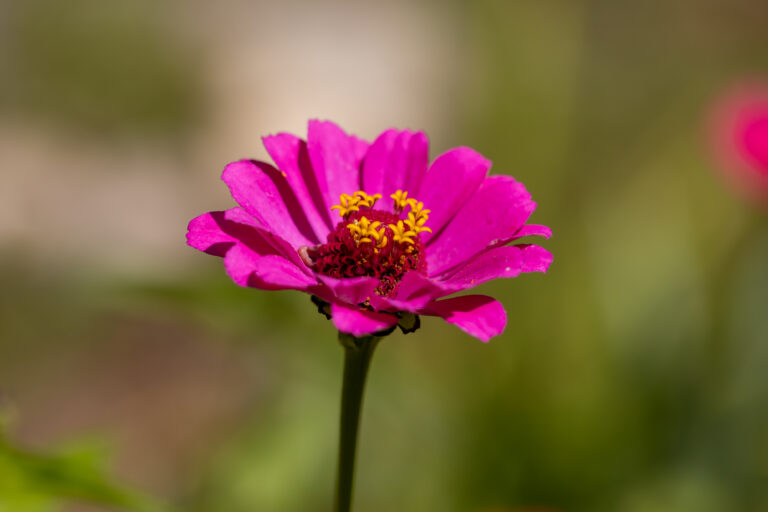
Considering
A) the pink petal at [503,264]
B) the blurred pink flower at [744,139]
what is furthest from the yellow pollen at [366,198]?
the blurred pink flower at [744,139]

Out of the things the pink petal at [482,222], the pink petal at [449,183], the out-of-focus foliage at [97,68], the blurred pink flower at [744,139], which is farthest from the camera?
the out-of-focus foliage at [97,68]

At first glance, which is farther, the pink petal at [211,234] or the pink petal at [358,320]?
the pink petal at [211,234]

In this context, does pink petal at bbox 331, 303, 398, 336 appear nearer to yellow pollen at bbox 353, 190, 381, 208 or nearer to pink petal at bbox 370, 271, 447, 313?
pink petal at bbox 370, 271, 447, 313

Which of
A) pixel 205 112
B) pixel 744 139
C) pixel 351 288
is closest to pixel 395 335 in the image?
pixel 744 139

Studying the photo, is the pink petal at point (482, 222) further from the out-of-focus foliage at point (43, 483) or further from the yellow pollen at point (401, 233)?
the out-of-focus foliage at point (43, 483)

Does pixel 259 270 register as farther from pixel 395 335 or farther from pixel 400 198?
pixel 395 335

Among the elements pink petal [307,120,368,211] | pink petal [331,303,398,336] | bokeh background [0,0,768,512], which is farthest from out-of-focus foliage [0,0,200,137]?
pink petal [331,303,398,336]
